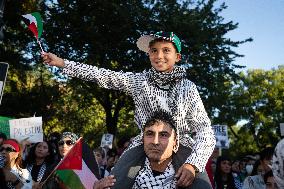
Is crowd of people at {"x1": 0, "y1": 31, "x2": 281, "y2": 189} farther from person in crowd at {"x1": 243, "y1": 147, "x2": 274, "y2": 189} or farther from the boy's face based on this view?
person in crowd at {"x1": 243, "y1": 147, "x2": 274, "y2": 189}

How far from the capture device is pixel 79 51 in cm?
1942

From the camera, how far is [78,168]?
4.85 metres

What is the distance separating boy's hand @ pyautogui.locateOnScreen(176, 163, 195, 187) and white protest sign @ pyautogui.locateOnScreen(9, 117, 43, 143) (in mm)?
7435

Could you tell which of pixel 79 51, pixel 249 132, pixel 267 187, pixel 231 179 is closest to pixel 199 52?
pixel 79 51

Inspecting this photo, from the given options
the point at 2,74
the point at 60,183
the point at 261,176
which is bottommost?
the point at 261,176

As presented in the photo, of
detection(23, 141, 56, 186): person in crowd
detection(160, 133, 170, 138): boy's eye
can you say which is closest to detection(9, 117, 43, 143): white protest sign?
Answer: detection(23, 141, 56, 186): person in crowd

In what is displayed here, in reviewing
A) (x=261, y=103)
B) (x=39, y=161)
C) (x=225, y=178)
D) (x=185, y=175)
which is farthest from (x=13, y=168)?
(x=261, y=103)

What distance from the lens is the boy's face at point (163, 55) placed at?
3361 millimetres

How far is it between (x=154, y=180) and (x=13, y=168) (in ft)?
12.0

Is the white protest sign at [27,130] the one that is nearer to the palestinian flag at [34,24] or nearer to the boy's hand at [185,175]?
the palestinian flag at [34,24]

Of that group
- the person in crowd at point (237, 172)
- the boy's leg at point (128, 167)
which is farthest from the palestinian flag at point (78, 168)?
the person in crowd at point (237, 172)

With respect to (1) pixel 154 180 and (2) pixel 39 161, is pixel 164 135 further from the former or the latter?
(2) pixel 39 161

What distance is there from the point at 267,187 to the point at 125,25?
40.7ft

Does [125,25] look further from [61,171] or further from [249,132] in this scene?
[249,132]
